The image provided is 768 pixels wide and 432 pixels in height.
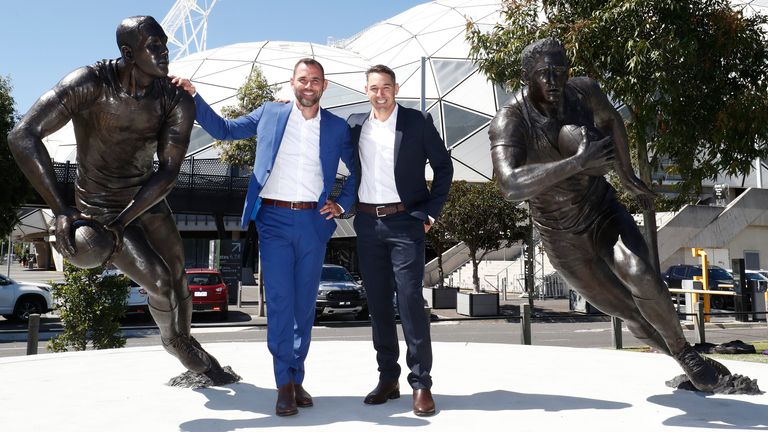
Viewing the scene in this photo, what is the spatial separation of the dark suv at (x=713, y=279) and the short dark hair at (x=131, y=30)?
1883 cm

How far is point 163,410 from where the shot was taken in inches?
143

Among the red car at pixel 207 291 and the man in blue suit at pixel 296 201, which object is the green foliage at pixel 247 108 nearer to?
the red car at pixel 207 291

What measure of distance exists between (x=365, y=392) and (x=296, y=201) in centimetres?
138

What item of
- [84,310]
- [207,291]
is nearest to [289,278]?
[84,310]

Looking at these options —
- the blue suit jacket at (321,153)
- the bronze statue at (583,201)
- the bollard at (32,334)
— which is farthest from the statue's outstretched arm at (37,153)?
the bollard at (32,334)

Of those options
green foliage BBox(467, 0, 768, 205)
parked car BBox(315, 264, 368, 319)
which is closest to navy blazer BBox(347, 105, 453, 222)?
green foliage BBox(467, 0, 768, 205)

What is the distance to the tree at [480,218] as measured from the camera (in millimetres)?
19844

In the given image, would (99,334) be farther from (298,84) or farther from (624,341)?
(624,341)

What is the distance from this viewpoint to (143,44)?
361 centimetres

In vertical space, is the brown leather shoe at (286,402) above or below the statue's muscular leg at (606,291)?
below

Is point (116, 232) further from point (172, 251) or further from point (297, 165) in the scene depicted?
point (297, 165)

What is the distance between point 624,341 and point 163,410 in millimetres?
11587

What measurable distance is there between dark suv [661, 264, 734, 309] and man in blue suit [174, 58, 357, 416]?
1796 cm

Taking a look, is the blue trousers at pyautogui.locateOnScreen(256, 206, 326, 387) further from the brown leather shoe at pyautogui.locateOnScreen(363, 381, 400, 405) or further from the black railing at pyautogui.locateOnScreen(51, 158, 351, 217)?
the black railing at pyautogui.locateOnScreen(51, 158, 351, 217)
